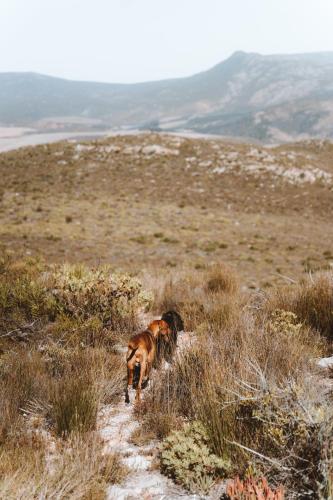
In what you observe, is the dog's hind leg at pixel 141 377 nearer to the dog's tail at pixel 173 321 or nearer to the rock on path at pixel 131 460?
the rock on path at pixel 131 460

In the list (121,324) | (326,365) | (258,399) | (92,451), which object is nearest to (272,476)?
(258,399)

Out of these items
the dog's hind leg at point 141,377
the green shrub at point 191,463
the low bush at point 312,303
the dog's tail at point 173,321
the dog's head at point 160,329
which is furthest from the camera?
the low bush at point 312,303

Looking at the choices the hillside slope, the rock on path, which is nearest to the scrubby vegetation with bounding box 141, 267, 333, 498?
the rock on path

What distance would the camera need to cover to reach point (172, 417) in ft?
10.0

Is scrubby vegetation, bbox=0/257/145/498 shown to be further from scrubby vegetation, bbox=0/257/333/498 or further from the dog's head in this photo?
the dog's head

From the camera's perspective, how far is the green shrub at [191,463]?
254cm

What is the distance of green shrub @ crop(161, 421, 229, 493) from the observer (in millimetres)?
2539

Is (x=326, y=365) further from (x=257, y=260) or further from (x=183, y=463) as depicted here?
(x=257, y=260)

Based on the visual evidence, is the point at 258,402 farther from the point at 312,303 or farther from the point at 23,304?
the point at 23,304

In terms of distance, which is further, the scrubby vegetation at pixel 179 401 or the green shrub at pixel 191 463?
the green shrub at pixel 191 463

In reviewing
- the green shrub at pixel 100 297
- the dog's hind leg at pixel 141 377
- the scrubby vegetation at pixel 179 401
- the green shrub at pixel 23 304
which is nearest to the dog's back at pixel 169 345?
the scrubby vegetation at pixel 179 401

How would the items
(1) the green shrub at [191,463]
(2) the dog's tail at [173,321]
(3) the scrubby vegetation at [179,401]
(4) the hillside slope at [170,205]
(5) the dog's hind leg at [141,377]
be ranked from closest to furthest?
(3) the scrubby vegetation at [179,401], (1) the green shrub at [191,463], (5) the dog's hind leg at [141,377], (2) the dog's tail at [173,321], (4) the hillside slope at [170,205]

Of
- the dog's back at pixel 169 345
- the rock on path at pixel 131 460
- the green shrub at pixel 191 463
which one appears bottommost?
the rock on path at pixel 131 460

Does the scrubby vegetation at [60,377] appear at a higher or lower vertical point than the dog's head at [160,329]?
lower
